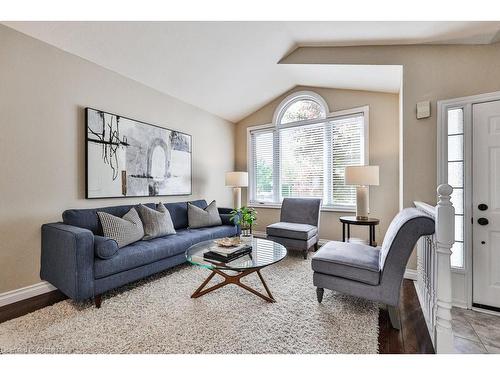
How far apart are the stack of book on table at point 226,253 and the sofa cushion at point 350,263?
672mm

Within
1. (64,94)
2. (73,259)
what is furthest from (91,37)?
(73,259)

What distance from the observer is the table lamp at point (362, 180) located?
3174mm

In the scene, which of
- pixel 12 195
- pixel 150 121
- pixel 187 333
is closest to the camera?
pixel 187 333

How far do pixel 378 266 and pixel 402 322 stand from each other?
51 cm

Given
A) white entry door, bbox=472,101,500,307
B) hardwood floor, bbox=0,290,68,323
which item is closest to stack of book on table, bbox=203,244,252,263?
hardwood floor, bbox=0,290,68,323

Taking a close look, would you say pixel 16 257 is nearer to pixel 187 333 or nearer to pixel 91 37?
pixel 187 333

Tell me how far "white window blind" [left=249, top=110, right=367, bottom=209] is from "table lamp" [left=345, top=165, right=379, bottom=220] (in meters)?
0.61

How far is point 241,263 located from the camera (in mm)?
2072

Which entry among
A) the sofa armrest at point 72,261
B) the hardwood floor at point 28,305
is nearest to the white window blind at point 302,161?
the sofa armrest at point 72,261

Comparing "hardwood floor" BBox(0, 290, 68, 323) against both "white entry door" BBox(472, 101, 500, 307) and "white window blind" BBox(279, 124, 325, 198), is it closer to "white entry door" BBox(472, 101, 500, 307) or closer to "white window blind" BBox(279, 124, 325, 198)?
"white window blind" BBox(279, 124, 325, 198)

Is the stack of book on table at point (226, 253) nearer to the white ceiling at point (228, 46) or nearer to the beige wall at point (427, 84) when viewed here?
the beige wall at point (427, 84)

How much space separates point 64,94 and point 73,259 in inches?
71.3

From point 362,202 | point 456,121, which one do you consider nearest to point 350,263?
point 362,202
